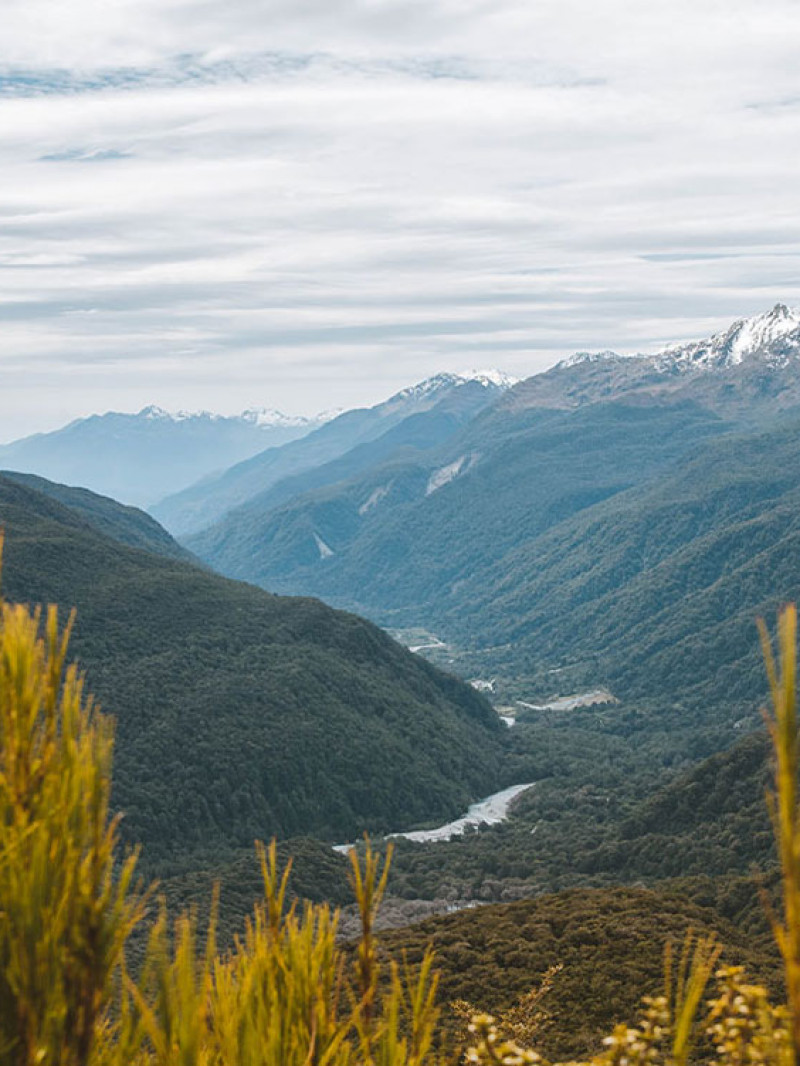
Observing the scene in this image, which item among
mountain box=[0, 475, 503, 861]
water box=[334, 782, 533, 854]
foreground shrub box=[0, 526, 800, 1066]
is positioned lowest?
water box=[334, 782, 533, 854]

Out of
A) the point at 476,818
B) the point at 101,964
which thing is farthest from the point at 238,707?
the point at 101,964

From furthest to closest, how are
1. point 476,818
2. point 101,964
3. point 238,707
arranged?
point 476,818 → point 238,707 → point 101,964

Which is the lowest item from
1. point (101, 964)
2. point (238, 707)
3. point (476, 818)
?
point (476, 818)

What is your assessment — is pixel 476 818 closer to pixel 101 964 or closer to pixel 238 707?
pixel 238 707

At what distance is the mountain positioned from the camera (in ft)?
395

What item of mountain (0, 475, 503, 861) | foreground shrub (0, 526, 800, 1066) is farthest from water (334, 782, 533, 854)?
foreground shrub (0, 526, 800, 1066)

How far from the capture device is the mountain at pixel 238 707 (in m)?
120

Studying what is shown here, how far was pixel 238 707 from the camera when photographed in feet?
453

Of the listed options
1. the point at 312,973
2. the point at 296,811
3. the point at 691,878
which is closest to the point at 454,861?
the point at 296,811

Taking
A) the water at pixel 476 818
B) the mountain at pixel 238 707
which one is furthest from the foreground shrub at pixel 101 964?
the water at pixel 476 818

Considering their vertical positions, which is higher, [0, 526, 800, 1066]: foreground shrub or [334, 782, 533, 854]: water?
[0, 526, 800, 1066]: foreground shrub

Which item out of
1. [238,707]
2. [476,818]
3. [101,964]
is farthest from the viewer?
[476,818]

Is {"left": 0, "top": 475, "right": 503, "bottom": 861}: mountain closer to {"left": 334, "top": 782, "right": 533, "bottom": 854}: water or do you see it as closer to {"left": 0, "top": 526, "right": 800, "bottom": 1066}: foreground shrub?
{"left": 334, "top": 782, "right": 533, "bottom": 854}: water

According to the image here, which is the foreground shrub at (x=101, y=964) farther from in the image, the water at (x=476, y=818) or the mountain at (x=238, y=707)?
the water at (x=476, y=818)
